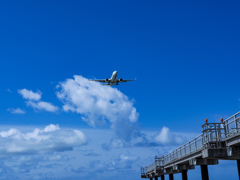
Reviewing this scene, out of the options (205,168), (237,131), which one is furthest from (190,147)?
(237,131)

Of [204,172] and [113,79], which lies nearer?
[204,172]

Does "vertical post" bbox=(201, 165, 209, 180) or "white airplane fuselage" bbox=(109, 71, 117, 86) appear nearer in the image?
"vertical post" bbox=(201, 165, 209, 180)

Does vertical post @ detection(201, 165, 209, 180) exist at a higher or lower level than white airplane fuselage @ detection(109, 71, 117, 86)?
lower

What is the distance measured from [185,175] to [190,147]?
40.2ft

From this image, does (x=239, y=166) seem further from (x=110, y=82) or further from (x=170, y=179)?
(x=110, y=82)

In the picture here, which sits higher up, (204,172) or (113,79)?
(113,79)

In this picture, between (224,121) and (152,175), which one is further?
(152,175)

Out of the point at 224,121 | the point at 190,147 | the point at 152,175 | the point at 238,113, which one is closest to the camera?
the point at 238,113

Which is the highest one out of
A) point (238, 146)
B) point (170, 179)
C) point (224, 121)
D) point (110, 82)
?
point (110, 82)

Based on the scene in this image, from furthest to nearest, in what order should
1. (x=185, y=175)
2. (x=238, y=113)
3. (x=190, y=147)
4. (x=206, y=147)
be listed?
(x=185, y=175) < (x=190, y=147) < (x=206, y=147) < (x=238, y=113)

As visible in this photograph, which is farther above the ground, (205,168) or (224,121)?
(224,121)

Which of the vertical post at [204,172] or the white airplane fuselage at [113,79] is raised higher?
the white airplane fuselage at [113,79]

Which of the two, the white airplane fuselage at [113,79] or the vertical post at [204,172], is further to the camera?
the white airplane fuselage at [113,79]

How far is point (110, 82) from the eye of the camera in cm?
7488
